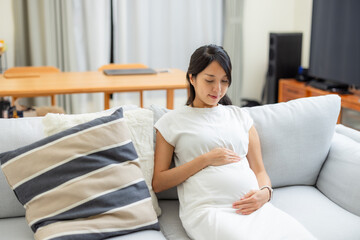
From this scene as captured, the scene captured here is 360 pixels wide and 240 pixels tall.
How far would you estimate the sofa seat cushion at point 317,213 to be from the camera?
1.61 meters

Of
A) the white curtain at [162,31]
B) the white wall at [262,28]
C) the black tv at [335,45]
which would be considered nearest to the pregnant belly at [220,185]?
the black tv at [335,45]

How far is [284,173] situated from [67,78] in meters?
1.86

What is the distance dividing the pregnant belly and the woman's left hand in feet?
0.08

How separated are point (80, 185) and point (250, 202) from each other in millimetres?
595

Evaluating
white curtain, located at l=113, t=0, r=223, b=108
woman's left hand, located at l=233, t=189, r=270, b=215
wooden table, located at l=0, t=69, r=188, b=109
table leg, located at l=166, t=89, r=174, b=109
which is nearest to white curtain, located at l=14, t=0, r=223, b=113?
white curtain, located at l=113, t=0, r=223, b=108

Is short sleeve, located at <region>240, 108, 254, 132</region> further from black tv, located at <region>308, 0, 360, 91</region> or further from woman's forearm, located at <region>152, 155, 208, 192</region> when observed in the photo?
black tv, located at <region>308, 0, 360, 91</region>

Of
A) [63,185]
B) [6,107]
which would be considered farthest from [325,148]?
[6,107]

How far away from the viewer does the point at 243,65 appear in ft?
15.7

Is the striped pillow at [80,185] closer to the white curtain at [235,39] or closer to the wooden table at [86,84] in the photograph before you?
the wooden table at [86,84]

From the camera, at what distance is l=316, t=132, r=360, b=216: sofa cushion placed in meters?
1.80

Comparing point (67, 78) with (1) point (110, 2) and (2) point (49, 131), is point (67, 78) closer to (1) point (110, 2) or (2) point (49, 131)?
(1) point (110, 2)

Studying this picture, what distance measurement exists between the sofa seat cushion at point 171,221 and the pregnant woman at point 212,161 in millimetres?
51

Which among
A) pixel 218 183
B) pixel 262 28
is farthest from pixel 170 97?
pixel 262 28

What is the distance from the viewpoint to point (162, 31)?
4484mm
